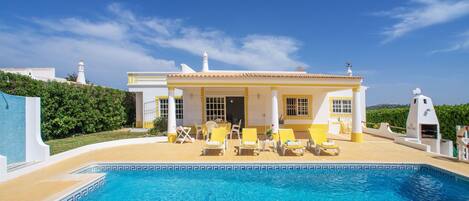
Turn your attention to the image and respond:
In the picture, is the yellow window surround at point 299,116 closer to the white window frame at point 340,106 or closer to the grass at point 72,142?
the white window frame at point 340,106

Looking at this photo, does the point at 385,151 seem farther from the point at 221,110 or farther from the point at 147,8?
the point at 147,8

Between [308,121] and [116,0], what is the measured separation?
15.2 m

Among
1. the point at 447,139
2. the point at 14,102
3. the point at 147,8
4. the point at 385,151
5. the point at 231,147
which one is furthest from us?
the point at 147,8


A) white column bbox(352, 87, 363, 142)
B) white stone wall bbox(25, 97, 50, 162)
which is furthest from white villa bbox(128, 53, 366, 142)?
white stone wall bbox(25, 97, 50, 162)

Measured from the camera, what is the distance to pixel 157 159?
33.8 ft

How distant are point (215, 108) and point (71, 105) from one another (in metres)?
9.63

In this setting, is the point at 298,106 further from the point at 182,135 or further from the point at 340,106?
the point at 182,135

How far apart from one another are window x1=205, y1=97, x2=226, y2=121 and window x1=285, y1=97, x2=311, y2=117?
16.3 feet

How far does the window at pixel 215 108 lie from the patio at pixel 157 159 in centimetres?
510

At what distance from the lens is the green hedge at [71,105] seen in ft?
47.3

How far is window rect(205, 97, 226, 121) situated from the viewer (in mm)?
18719

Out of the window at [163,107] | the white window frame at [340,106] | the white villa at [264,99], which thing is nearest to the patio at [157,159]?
the white villa at [264,99]

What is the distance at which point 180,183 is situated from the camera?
8328 mm

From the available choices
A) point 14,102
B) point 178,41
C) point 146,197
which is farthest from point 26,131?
point 178,41
